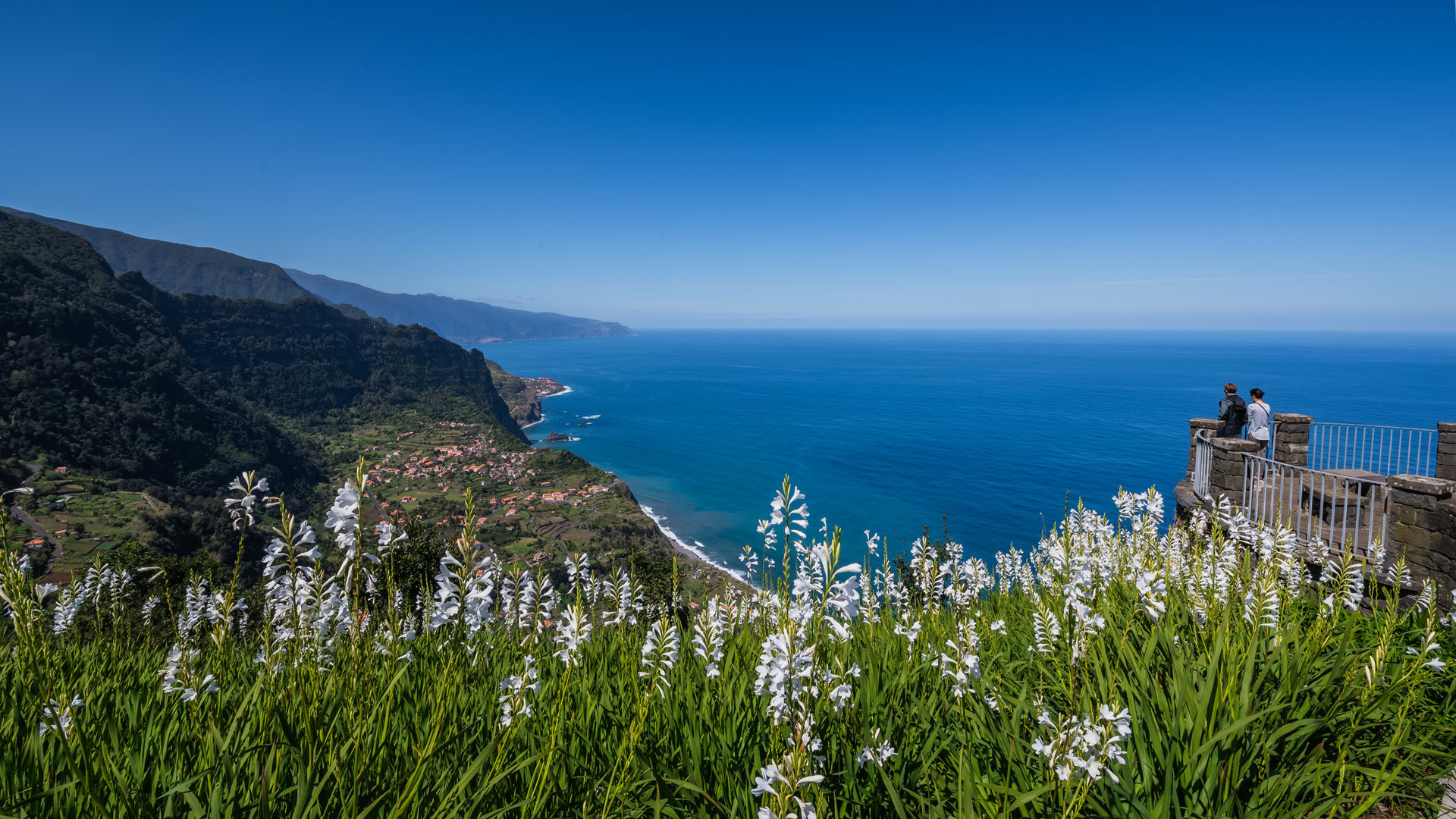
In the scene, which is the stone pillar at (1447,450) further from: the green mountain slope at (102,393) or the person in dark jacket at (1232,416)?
the green mountain slope at (102,393)

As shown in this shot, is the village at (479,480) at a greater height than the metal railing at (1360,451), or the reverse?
the metal railing at (1360,451)

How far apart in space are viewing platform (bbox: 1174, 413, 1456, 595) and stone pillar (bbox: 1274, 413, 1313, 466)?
0.02 metres

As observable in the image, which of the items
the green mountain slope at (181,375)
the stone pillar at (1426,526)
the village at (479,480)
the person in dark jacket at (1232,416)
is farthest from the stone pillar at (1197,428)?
the green mountain slope at (181,375)

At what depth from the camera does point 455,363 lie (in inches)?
5945

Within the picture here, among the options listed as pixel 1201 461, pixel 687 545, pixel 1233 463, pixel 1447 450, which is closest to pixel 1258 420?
pixel 1201 461

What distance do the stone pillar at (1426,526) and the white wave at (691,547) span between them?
4095 centimetres

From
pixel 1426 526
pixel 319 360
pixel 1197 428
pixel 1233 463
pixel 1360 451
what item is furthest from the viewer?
pixel 319 360

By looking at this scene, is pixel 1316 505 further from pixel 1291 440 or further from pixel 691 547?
pixel 691 547

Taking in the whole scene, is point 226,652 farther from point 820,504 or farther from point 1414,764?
point 820,504

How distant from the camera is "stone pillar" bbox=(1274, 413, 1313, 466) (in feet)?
37.1

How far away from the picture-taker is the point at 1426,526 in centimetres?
688

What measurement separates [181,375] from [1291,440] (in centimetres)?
11839

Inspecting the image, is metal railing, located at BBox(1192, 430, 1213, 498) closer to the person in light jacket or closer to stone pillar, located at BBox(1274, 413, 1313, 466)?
the person in light jacket

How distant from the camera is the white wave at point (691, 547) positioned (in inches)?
2109
